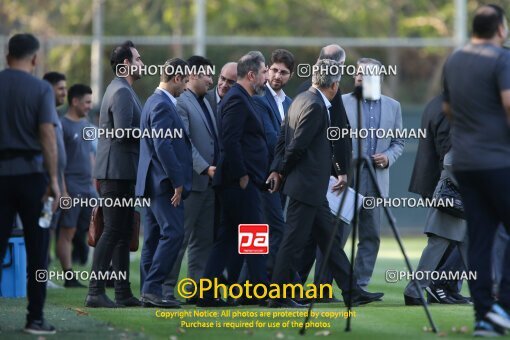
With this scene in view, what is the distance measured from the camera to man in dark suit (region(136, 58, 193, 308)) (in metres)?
11.4

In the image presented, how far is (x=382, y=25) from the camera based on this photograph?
32312mm

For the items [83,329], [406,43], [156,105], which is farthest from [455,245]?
[406,43]

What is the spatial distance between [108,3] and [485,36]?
859 inches

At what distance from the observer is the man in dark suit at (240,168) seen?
37.7 feet

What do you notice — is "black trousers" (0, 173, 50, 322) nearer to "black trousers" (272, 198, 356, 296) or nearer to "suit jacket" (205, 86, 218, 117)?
"black trousers" (272, 198, 356, 296)

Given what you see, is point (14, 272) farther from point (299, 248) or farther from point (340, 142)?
point (340, 142)

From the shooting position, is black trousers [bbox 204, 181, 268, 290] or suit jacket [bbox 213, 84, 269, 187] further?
black trousers [bbox 204, 181, 268, 290]

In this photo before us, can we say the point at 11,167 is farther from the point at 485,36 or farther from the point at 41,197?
the point at 485,36

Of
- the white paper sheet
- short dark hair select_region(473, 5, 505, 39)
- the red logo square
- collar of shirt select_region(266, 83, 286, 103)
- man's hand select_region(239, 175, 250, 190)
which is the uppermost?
short dark hair select_region(473, 5, 505, 39)

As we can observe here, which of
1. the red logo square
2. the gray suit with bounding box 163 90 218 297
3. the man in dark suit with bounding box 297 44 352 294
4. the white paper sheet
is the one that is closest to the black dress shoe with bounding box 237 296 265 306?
the red logo square

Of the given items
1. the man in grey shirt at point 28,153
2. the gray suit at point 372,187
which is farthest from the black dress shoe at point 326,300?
the man in grey shirt at point 28,153

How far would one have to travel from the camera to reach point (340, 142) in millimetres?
11758

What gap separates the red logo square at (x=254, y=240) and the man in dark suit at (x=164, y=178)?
0.55 metres

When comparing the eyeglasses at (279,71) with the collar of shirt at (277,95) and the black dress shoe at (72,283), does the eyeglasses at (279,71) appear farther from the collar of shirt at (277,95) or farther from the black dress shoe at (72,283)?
the black dress shoe at (72,283)
